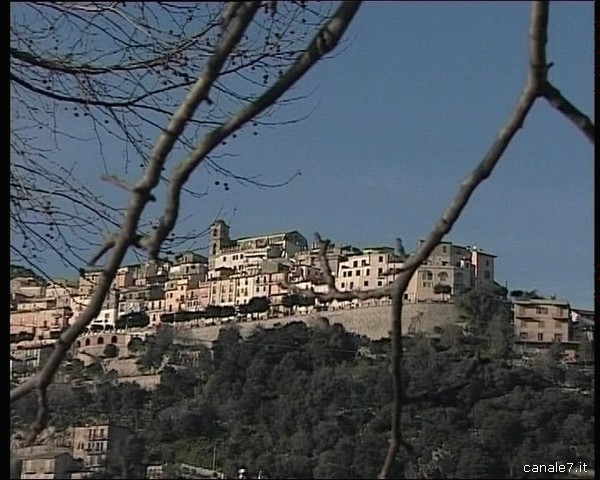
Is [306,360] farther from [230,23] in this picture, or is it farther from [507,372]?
[230,23]

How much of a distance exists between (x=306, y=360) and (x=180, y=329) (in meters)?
0.23

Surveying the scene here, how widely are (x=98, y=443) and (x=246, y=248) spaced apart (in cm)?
28

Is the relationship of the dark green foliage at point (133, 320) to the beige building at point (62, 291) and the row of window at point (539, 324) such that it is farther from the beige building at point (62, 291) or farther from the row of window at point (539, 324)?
the row of window at point (539, 324)

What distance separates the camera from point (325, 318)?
116cm

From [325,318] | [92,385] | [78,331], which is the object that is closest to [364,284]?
[325,318]

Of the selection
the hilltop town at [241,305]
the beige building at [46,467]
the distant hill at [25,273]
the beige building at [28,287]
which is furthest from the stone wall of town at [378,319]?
the distant hill at [25,273]

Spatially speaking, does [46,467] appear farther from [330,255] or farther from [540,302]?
[540,302]

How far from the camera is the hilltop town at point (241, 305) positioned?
105 cm

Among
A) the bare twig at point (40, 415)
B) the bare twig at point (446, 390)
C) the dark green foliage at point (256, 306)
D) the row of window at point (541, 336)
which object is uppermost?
the dark green foliage at point (256, 306)

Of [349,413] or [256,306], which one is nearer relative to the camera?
[349,413]

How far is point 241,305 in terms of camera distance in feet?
4.21

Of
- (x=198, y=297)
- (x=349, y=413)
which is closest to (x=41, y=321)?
(x=198, y=297)

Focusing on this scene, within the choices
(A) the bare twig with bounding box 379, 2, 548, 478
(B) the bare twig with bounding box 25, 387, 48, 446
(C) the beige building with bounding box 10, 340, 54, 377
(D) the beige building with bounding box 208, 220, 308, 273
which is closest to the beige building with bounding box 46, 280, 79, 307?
(C) the beige building with bounding box 10, 340, 54, 377

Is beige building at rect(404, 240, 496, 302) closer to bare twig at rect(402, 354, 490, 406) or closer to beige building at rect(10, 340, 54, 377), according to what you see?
bare twig at rect(402, 354, 490, 406)
